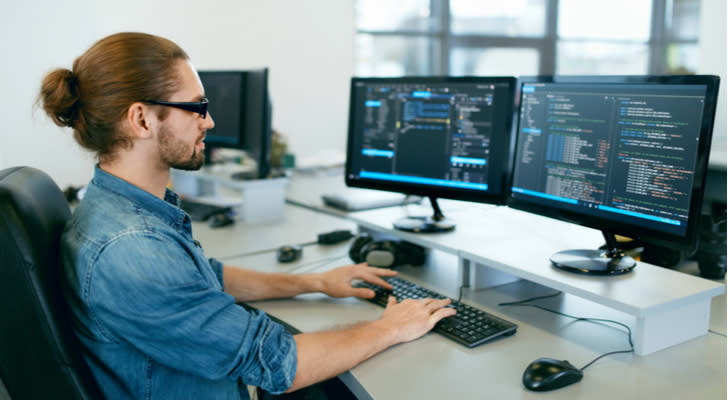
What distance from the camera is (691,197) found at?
109 cm

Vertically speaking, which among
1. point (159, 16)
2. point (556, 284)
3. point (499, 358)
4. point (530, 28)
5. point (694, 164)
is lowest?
point (499, 358)

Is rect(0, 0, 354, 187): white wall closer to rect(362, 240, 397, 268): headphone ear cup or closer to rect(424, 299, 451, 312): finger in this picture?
rect(362, 240, 397, 268): headphone ear cup

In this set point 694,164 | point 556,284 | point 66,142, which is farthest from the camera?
point 66,142

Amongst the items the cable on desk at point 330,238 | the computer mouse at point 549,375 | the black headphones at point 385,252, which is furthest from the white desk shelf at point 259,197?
the computer mouse at point 549,375

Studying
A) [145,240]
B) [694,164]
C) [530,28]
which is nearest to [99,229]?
[145,240]

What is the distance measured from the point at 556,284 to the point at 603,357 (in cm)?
17

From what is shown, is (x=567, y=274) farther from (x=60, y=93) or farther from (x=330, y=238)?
(x=60, y=93)

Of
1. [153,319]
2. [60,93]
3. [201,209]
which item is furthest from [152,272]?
[201,209]

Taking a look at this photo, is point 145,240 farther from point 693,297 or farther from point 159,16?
point 159,16

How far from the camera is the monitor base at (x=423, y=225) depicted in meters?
1.61

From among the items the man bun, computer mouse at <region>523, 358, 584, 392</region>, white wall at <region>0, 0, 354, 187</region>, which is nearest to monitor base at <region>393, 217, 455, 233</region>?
computer mouse at <region>523, 358, 584, 392</region>

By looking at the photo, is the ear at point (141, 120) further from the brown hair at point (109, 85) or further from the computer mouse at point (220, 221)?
the computer mouse at point (220, 221)

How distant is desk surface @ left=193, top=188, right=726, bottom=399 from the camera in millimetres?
989

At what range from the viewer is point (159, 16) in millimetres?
4152
